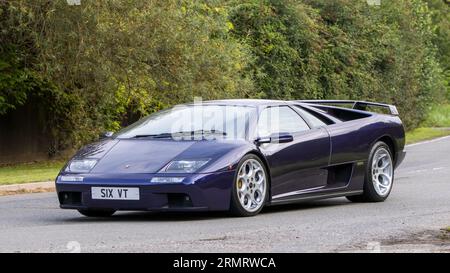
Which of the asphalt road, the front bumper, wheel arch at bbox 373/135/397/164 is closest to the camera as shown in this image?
the asphalt road

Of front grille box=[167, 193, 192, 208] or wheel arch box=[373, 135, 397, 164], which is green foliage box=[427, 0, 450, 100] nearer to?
wheel arch box=[373, 135, 397, 164]

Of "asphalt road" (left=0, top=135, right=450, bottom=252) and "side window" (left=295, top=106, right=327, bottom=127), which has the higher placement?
"side window" (left=295, top=106, right=327, bottom=127)

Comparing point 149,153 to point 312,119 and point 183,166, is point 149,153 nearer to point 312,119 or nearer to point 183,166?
point 183,166

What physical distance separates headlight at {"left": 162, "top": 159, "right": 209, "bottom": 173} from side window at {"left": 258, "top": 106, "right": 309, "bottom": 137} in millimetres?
1153

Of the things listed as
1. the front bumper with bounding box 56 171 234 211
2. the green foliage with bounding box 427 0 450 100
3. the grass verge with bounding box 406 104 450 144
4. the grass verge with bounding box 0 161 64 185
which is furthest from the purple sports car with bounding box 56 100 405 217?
the green foliage with bounding box 427 0 450 100

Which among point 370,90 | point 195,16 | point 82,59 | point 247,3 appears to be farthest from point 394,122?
point 370,90

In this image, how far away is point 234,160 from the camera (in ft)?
37.3

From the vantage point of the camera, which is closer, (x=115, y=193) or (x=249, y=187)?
(x=115, y=193)

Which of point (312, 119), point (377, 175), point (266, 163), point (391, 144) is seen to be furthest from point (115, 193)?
point (391, 144)

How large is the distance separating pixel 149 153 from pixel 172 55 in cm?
1386

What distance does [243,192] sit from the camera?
37.7 feet

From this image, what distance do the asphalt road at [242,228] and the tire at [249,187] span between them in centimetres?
14

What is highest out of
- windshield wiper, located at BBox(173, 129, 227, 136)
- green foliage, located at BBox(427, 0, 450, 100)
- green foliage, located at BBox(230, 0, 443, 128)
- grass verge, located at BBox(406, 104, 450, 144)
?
windshield wiper, located at BBox(173, 129, 227, 136)

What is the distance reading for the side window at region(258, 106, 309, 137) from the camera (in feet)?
40.2
